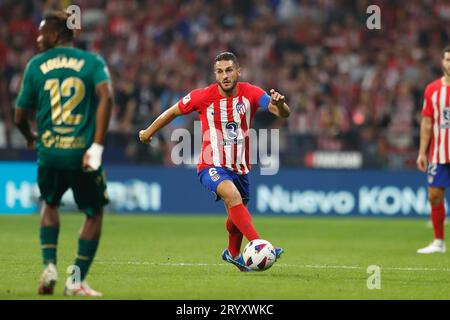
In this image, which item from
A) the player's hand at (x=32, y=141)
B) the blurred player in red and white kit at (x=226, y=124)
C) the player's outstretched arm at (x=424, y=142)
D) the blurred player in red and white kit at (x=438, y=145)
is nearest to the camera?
the player's hand at (x=32, y=141)

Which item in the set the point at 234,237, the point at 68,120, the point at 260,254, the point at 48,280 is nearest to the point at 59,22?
the point at 68,120

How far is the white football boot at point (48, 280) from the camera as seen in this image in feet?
26.1

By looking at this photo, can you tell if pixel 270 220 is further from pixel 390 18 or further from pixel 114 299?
pixel 114 299

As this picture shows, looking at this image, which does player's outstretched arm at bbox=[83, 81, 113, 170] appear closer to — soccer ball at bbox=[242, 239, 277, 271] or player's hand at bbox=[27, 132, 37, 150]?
player's hand at bbox=[27, 132, 37, 150]

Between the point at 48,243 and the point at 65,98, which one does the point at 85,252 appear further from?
the point at 65,98

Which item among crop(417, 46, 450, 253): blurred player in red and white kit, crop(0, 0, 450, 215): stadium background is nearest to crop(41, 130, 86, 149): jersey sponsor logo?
crop(417, 46, 450, 253): blurred player in red and white kit

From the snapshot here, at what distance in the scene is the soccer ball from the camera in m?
9.60

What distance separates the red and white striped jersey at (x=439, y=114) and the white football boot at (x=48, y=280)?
668 cm

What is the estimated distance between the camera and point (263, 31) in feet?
80.8

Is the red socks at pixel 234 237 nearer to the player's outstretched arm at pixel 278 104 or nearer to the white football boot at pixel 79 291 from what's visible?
the player's outstretched arm at pixel 278 104

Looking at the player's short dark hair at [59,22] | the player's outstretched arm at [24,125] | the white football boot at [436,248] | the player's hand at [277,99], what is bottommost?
the white football boot at [436,248]

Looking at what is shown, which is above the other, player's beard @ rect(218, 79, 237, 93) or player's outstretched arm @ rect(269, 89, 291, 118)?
player's beard @ rect(218, 79, 237, 93)

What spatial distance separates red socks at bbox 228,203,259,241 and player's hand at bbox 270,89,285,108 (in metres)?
1.06

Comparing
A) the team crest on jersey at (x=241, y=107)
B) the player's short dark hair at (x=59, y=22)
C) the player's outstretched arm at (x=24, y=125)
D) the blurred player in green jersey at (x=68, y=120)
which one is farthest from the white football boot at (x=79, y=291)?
the team crest on jersey at (x=241, y=107)
